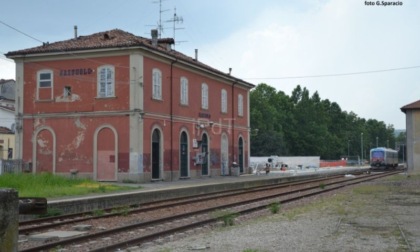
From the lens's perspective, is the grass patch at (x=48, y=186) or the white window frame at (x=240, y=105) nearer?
the grass patch at (x=48, y=186)

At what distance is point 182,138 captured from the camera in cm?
3653

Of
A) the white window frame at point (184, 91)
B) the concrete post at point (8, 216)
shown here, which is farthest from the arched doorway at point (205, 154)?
the concrete post at point (8, 216)

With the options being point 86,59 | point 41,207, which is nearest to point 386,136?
point 86,59

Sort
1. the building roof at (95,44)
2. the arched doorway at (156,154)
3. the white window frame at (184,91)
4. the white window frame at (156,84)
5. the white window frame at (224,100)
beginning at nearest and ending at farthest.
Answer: the building roof at (95,44)
the arched doorway at (156,154)
the white window frame at (156,84)
the white window frame at (184,91)
the white window frame at (224,100)

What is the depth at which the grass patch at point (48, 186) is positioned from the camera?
2008 centimetres

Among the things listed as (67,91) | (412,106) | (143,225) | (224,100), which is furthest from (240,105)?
(143,225)

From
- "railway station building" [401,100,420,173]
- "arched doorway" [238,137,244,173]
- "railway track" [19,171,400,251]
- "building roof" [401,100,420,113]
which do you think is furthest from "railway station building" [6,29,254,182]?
"building roof" [401,100,420,113]

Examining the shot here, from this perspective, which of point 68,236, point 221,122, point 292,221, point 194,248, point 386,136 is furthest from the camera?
point 386,136

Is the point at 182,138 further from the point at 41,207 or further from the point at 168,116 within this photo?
the point at 41,207

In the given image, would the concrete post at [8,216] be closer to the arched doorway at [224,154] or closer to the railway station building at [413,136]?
the arched doorway at [224,154]

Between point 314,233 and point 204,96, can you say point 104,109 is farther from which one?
point 314,233

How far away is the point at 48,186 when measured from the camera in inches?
885

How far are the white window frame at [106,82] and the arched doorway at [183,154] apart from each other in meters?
6.62

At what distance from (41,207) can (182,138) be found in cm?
3235
